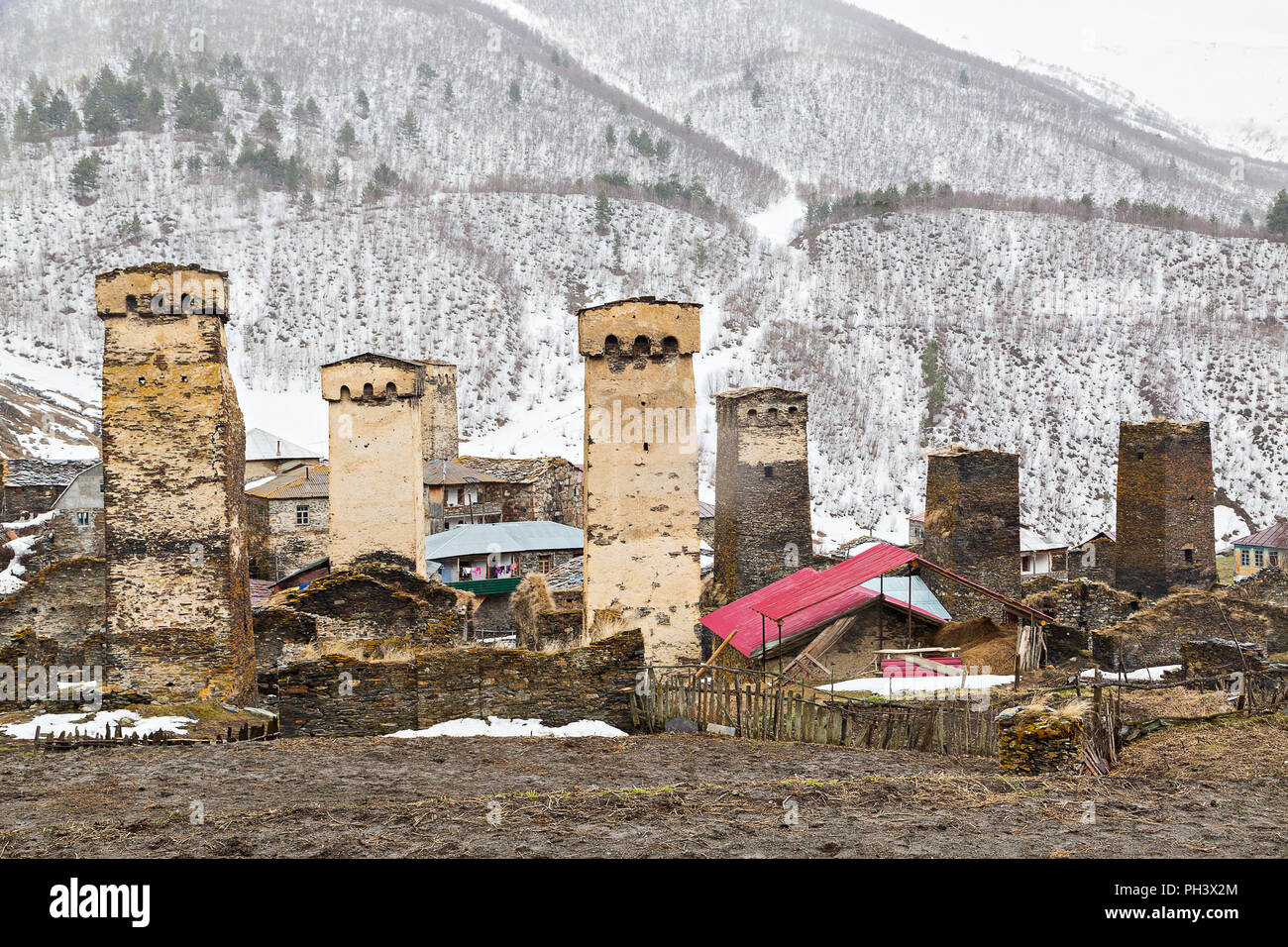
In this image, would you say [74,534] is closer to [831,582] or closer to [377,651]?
[377,651]

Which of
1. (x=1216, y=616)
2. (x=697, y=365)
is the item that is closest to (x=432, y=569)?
(x=1216, y=616)

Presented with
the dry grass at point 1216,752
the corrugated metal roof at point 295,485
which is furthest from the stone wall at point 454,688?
the corrugated metal roof at point 295,485

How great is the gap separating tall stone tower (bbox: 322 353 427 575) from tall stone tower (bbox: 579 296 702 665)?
466 cm

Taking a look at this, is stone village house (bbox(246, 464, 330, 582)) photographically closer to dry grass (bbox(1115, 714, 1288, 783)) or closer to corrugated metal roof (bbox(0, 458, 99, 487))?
corrugated metal roof (bbox(0, 458, 99, 487))

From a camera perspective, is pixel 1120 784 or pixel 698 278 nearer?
pixel 1120 784

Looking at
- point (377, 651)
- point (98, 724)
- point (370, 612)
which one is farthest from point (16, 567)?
point (377, 651)

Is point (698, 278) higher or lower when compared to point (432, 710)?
higher

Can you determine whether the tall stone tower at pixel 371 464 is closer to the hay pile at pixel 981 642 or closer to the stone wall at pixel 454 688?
the stone wall at pixel 454 688

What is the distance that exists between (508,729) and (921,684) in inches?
269

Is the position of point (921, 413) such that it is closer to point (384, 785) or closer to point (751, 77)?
point (384, 785)

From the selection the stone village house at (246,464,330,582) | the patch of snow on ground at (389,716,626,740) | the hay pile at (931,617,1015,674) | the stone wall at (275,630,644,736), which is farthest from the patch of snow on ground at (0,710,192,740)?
the stone village house at (246,464,330,582)

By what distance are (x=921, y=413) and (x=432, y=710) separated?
57501 millimetres

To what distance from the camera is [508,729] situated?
13164 millimetres

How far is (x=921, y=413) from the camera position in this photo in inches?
2613
